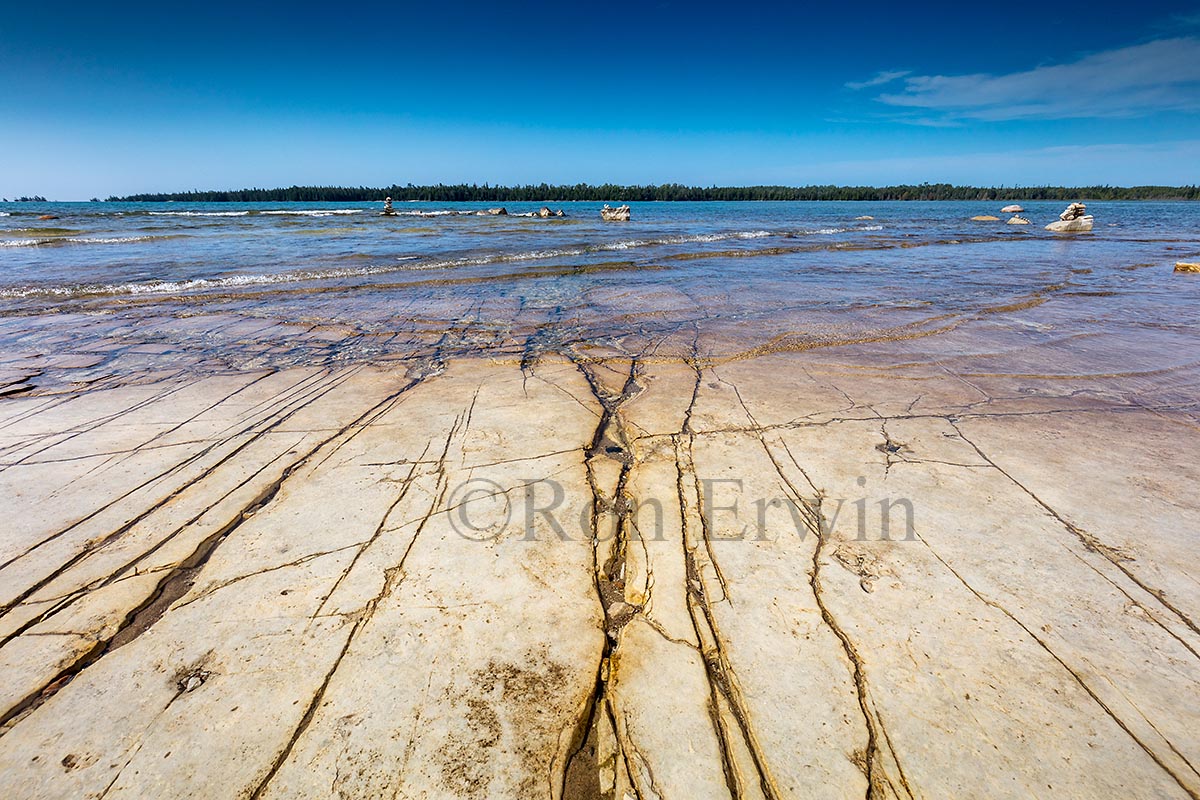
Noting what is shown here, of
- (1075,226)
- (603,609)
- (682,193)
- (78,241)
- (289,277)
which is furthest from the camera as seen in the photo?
(682,193)

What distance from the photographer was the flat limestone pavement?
61.9 inches

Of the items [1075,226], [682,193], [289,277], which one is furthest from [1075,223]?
[682,193]

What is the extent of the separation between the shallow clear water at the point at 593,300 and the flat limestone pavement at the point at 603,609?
249 cm

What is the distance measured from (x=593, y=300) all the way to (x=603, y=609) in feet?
23.2

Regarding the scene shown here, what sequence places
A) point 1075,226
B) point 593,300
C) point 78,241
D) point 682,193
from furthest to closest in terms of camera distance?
point 682,193, point 1075,226, point 78,241, point 593,300

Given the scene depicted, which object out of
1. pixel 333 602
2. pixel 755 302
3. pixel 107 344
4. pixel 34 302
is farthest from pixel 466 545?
pixel 34 302

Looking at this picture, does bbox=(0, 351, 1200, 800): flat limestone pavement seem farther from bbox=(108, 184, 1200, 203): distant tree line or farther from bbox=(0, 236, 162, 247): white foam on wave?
bbox=(108, 184, 1200, 203): distant tree line

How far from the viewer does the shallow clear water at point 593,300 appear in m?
6.04

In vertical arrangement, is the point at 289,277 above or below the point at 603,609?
above

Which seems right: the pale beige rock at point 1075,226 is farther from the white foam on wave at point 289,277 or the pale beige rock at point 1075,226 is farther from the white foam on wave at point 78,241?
the white foam on wave at point 78,241

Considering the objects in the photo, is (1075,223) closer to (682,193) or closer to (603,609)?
(603,609)

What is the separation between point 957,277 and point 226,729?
1342cm

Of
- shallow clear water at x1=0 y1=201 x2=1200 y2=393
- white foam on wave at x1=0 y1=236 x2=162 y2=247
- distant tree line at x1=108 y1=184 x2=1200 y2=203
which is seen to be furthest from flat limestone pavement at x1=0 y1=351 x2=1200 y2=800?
distant tree line at x1=108 y1=184 x2=1200 y2=203

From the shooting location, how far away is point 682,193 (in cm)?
10338
